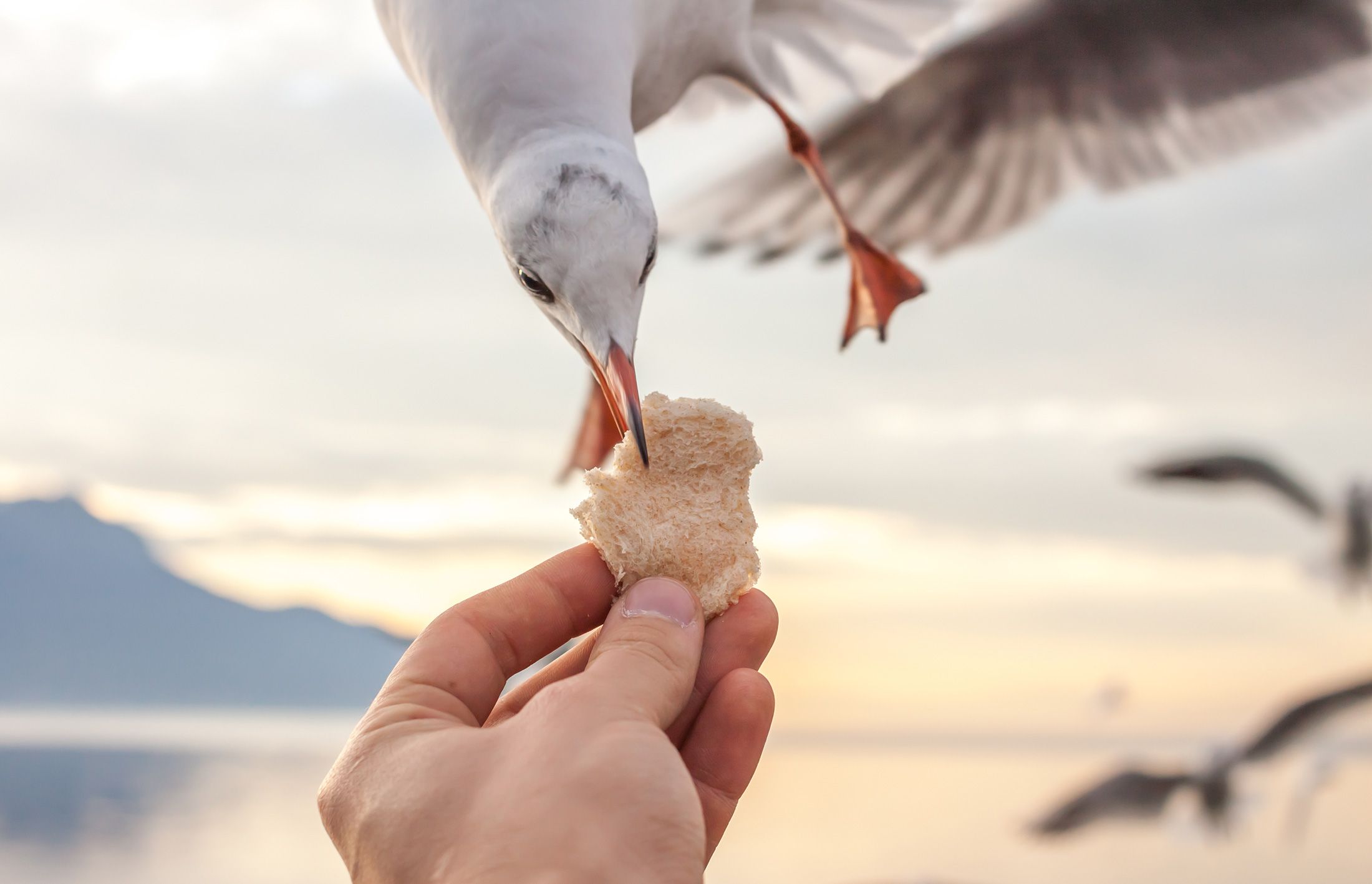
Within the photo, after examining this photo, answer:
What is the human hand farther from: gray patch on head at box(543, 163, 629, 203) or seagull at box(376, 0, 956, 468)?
gray patch on head at box(543, 163, 629, 203)

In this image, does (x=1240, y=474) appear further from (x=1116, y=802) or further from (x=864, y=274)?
(x=864, y=274)

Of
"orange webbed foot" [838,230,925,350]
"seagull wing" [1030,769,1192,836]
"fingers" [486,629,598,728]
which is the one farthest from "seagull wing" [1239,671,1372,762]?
"fingers" [486,629,598,728]

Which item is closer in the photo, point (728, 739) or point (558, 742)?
point (558, 742)

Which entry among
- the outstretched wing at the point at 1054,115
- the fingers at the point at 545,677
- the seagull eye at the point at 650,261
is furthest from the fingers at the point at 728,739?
the outstretched wing at the point at 1054,115

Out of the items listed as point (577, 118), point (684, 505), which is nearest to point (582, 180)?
point (577, 118)

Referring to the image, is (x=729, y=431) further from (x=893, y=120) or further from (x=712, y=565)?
(x=893, y=120)

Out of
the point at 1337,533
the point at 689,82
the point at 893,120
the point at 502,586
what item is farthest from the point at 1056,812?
the point at 502,586
